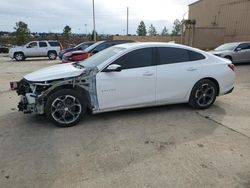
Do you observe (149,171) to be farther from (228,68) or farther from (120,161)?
(228,68)

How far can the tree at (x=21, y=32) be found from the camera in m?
41.4

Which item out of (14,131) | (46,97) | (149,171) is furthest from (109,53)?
(149,171)

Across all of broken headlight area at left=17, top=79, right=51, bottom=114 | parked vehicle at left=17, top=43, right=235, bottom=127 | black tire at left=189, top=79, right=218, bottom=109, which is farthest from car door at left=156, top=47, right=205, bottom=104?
broken headlight area at left=17, top=79, right=51, bottom=114

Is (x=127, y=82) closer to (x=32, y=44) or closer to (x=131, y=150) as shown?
(x=131, y=150)

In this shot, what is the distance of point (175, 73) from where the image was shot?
5.64 metres

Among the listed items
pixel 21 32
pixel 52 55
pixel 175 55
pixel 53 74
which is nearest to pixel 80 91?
pixel 53 74

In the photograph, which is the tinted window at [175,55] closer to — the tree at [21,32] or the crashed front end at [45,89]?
the crashed front end at [45,89]

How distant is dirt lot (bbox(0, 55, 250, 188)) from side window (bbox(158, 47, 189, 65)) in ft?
3.68

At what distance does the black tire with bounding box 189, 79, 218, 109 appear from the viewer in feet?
19.5

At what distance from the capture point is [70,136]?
15.0 ft

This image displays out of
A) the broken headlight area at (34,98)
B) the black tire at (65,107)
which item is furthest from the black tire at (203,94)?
the broken headlight area at (34,98)

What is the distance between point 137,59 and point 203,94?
5.86 feet

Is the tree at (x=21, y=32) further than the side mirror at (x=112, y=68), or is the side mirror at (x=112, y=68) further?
the tree at (x=21, y=32)

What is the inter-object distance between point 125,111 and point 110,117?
19.8 inches
